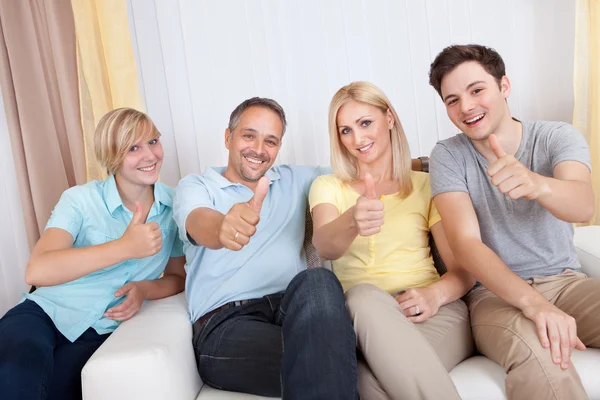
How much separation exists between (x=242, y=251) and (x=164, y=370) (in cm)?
48

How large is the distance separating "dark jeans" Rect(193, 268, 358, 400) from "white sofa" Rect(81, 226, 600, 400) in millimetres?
52

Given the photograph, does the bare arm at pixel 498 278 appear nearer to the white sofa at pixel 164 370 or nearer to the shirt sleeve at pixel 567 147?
the white sofa at pixel 164 370

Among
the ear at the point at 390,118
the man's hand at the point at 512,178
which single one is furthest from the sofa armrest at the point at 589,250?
the ear at the point at 390,118

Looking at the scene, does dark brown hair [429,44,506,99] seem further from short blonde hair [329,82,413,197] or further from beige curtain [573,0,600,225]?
beige curtain [573,0,600,225]

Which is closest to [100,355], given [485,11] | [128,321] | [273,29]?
[128,321]

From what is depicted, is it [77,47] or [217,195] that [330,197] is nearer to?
[217,195]

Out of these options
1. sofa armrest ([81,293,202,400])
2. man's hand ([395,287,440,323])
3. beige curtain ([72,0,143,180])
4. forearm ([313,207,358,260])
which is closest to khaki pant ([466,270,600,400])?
man's hand ([395,287,440,323])

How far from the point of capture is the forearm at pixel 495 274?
142 centimetres

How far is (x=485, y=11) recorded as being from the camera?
8.16 feet

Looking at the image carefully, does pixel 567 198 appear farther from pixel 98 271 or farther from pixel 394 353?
pixel 98 271

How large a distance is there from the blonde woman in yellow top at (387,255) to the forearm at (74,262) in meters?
0.55

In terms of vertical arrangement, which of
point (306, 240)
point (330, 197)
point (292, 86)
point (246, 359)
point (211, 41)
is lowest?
point (246, 359)

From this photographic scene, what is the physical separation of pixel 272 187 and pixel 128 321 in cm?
62

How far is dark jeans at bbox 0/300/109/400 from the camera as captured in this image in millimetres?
1354
